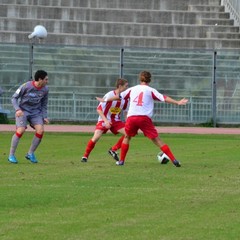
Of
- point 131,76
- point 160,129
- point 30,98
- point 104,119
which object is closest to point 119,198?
point 30,98

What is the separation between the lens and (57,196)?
13.4 meters

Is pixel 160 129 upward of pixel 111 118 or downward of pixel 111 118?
downward

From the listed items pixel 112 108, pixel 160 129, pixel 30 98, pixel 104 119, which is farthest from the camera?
pixel 160 129

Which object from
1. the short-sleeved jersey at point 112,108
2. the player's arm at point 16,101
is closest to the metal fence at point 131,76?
the short-sleeved jersey at point 112,108

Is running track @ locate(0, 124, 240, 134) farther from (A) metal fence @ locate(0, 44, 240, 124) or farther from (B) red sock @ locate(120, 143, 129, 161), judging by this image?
(B) red sock @ locate(120, 143, 129, 161)

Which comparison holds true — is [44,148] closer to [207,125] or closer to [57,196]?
[57,196]

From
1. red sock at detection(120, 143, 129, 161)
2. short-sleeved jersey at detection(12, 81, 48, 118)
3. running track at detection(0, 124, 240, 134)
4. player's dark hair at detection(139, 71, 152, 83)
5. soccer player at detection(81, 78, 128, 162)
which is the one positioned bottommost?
running track at detection(0, 124, 240, 134)

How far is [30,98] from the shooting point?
19.7 meters

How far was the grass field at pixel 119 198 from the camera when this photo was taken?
409 inches

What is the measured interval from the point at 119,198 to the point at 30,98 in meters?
6.79

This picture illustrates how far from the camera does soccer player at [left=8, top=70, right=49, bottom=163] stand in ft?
64.3

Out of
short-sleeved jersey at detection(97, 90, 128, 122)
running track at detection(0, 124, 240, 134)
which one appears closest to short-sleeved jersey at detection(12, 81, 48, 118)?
short-sleeved jersey at detection(97, 90, 128, 122)

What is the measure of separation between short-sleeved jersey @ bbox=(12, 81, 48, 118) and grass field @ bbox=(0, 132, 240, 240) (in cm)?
102

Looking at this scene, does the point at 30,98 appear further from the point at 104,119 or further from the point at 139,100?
the point at 139,100
